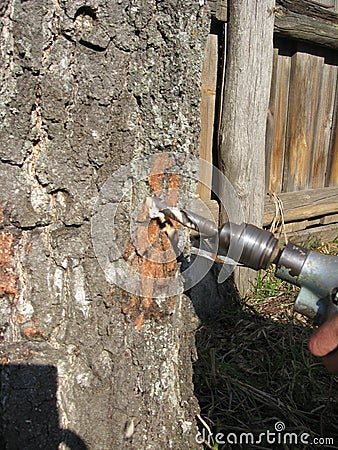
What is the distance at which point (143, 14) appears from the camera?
126 centimetres

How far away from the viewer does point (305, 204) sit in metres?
3.98

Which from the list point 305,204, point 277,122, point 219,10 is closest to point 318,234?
point 305,204

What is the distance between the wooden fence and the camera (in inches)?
119

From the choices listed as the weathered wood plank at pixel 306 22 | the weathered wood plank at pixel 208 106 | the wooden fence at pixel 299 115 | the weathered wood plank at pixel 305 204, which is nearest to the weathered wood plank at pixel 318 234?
the wooden fence at pixel 299 115

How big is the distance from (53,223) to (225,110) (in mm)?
1907

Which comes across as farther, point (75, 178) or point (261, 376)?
point (261, 376)

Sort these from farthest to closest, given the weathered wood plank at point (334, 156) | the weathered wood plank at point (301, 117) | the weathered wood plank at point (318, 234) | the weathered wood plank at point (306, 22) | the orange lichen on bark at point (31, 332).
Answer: the weathered wood plank at point (334, 156), the weathered wood plank at point (318, 234), the weathered wood plank at point (301, 117), the weathered wood plank at point (306, 22), the orange lichen on bark at point (31, 332)

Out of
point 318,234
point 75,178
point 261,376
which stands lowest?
point 318,234

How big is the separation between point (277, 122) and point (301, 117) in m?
0.32

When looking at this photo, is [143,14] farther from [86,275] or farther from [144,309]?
[144,309]

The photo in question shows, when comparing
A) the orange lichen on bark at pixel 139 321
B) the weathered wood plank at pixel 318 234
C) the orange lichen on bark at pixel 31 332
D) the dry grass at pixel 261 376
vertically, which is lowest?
the weathered wood plank at pixel 318 234

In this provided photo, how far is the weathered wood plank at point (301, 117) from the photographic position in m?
3.76

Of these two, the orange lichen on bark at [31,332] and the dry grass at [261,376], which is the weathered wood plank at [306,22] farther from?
the orange lichen on bark at [31,332]

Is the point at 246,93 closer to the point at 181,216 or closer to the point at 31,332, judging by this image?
the point at 181,216
